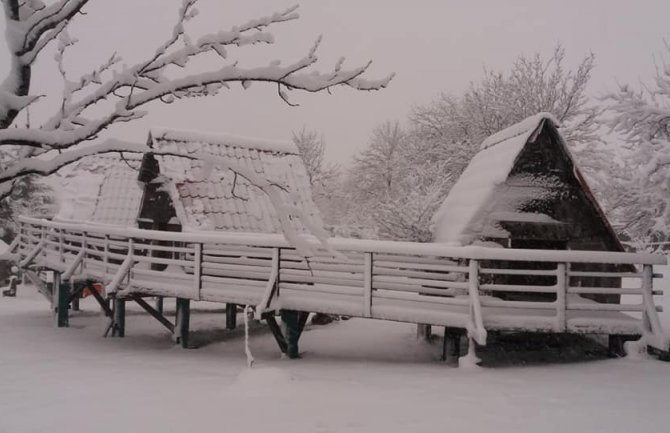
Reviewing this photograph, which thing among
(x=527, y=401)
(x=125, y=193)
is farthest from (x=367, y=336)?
(x=125, y=193)

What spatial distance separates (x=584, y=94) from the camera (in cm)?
2700

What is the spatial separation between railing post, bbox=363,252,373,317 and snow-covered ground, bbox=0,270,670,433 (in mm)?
842

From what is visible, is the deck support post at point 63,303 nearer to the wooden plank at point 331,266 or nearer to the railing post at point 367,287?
the wooden plank at point 331,266

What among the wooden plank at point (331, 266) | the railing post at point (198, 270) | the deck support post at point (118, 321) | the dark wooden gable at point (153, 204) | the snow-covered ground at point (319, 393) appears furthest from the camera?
the dark wooden gable at point (153, 204)

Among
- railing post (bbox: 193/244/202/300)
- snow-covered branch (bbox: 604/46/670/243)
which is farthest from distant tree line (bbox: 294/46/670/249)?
railing post (bbox: 193/244/202/300)

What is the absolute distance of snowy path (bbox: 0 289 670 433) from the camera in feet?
19.2

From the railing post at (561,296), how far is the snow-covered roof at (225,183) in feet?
19.4

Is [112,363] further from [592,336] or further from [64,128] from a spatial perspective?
[592,336]

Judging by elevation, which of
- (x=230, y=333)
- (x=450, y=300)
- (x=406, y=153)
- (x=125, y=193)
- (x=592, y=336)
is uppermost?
(x=406, y=153)

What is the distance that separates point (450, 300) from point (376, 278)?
1.24 metres

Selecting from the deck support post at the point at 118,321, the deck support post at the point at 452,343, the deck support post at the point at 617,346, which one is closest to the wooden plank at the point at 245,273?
the deck support post at the point at 452,343

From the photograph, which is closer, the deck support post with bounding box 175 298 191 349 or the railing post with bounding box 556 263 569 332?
the railing post with bounding box 556 263 569 332

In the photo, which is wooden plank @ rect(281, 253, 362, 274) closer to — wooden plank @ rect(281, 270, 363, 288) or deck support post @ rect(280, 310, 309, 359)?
wooden plank @ rect(281, 270, 363, 288)

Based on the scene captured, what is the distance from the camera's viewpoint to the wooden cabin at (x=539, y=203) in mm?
10141
